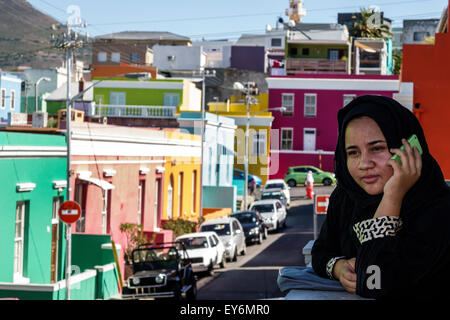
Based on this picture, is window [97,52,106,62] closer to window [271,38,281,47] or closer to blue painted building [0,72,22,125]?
window [271,38,281,47]

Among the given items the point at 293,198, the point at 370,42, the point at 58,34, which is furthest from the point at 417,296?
the point at 370,42

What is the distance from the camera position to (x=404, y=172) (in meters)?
2.85

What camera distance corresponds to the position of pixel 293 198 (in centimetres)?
5697

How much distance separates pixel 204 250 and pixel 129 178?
4873 millimetres

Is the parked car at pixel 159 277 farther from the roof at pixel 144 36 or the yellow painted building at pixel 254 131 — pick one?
the roof at pixel 144 36

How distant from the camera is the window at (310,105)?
58.2 metres

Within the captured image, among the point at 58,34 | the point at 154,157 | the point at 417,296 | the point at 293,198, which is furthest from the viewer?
the point at 293,198

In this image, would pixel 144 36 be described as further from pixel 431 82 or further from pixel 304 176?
pixel 431 82

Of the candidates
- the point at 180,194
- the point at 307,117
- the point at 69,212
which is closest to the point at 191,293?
the point at 69,212

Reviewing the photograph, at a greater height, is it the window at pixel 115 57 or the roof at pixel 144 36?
the roof at pixel 144 36

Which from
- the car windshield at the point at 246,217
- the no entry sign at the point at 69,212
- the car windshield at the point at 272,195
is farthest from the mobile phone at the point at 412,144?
the car windshield at the point at 272,195

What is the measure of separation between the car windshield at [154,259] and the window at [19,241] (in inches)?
117
